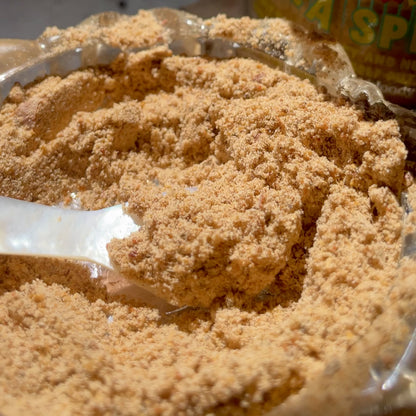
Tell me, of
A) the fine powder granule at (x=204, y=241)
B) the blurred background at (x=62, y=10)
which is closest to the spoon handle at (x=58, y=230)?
the fine powder granule at (x=204, y=241)

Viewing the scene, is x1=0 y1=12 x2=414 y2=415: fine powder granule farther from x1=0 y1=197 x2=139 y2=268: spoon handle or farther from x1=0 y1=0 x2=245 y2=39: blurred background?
x1=0 y1=0 x2=245 y2=39: blurred background

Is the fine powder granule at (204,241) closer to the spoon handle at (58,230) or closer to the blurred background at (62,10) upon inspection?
the spoon handle at (58,230)

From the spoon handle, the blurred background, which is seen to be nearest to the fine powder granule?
the spoon handle

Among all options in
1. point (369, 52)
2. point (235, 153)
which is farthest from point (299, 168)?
point (369, 52)

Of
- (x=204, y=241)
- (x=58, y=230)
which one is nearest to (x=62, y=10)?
(x=58, y=230)

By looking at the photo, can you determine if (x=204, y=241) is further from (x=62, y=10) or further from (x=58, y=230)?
(x=62, y=10)

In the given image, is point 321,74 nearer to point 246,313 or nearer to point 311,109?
point 311,109
